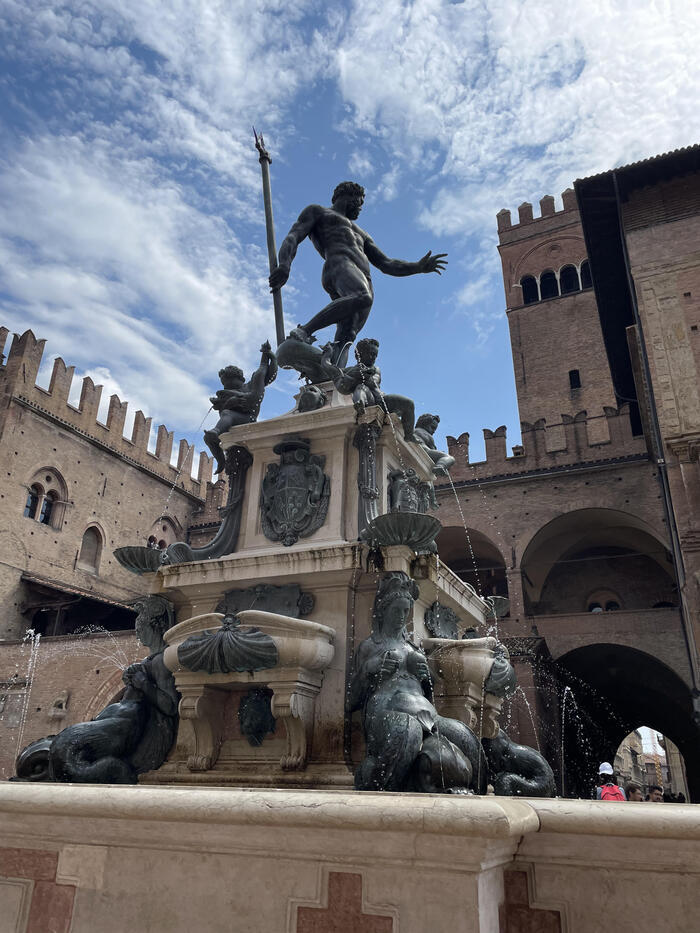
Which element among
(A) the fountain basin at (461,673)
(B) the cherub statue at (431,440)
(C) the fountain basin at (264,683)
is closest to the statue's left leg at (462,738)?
(A) the fountain basin at (461,673)

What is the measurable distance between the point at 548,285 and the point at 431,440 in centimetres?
3036

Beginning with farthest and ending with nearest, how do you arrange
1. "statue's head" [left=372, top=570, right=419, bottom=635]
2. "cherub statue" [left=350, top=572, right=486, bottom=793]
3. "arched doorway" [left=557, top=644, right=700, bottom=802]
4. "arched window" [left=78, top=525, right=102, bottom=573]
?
"arched window" [left=78, top=525, right=102, bottom=573]
"arched doorway" [left=557, top=644, right=700, bottom=802]
"statue's head" [left=372, top=570, right=419, bottom=635]
"cherub statue" [left=350, top=572, right=486, bottom=793]

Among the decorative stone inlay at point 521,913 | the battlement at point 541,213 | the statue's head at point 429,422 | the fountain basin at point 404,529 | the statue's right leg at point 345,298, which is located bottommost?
the decorative stone inlay at point 521,913

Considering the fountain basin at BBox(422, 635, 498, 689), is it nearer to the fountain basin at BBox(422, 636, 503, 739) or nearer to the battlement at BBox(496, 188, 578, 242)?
the fountain basin at BBox(422, 636, 503, 739)

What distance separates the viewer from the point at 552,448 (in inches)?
923

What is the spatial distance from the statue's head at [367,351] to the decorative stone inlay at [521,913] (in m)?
3.79

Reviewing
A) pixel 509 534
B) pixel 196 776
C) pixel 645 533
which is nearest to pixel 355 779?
pixel 196 776

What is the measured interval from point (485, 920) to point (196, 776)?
99.3 inches

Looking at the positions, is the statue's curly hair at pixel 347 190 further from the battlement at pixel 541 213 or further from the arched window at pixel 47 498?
the battlement at pixel 541 213

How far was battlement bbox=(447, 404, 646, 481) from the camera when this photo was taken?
858 inches

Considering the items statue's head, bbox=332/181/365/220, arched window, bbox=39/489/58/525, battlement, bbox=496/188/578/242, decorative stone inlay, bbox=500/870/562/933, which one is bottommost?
decorative stone inlay, bbox=500/870/562/933

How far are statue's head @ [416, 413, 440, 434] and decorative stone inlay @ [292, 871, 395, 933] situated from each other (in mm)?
4348

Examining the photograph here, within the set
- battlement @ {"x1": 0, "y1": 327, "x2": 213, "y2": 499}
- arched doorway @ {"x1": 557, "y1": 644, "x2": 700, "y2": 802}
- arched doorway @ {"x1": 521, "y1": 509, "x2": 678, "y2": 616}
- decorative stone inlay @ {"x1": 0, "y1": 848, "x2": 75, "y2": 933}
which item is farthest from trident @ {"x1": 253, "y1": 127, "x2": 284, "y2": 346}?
battlement @ {"x1": 0, "y1": 327, "x2": 213, "y2": 499}

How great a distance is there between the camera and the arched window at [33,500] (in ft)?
81.7
